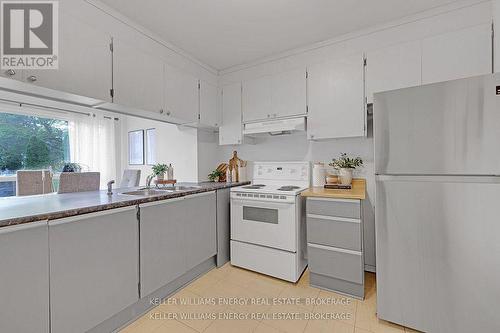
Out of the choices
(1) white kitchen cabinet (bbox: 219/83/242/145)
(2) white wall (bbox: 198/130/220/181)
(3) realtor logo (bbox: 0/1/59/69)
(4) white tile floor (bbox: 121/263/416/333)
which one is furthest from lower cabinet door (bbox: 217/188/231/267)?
(3) realtor logo (bbox: 0/1/59/69)

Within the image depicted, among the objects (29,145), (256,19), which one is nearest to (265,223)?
(256,19)

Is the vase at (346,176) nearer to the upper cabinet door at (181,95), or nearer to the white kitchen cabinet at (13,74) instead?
the upper cabinet door at (181,95)

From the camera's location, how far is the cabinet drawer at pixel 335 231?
1788mm

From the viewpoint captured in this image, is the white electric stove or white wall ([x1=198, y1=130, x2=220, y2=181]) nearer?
the white electric stove

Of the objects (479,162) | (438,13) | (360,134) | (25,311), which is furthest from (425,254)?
(25,311)

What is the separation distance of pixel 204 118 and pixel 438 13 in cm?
244

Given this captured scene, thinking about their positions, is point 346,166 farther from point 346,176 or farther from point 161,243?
point 161,243

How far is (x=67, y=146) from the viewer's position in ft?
11.9

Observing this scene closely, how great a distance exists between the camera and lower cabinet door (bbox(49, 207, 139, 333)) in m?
1.18

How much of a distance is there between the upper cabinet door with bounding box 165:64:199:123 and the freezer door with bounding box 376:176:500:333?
200cm

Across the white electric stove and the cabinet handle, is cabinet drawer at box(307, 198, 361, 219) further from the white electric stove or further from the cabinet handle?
the cabinet handle

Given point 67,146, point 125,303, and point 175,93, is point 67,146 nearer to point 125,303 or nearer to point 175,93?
point 175,93

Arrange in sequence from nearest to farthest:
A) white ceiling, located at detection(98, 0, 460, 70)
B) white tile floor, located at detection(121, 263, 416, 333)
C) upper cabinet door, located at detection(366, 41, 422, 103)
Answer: white tile floor, located at detection(121, 263, 416, 333), white ceiling, located at detection(98, 0, 460, 70), upper cabinet door, located at detection(366, 41, 422, 103)

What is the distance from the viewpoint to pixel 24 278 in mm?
1059
